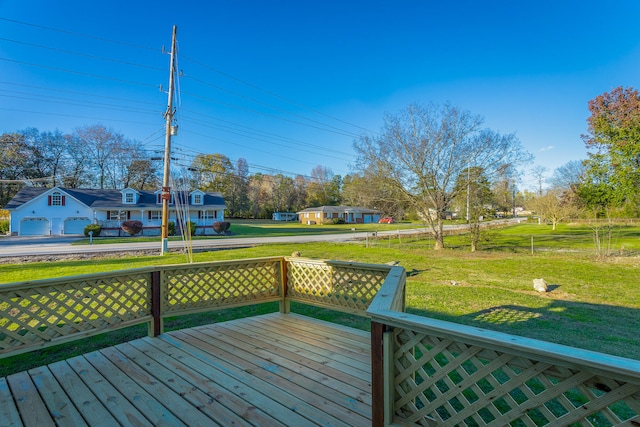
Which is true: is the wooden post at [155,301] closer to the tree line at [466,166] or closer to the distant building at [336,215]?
the tree line at [466,166]

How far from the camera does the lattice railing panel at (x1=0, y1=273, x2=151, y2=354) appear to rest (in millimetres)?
2857

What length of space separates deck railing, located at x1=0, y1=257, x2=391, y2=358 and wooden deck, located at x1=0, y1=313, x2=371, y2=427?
31 centimetres

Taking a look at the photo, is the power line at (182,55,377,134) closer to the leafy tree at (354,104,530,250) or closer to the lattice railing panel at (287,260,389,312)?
the leafy tree at (354,104,530,250)

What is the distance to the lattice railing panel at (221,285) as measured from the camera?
4.01 metres

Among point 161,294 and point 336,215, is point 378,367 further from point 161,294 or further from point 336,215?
point 336,215

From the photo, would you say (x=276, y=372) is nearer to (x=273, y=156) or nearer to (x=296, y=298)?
(x=296, y=298)

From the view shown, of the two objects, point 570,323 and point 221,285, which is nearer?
point 221,285

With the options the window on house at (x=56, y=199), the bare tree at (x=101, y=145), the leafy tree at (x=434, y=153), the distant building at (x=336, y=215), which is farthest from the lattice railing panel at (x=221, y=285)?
the distant building at (x=336, y=215)

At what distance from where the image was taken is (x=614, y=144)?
34.4 ft

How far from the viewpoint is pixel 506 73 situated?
13.5m

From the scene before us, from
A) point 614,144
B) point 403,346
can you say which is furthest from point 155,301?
point 614,144

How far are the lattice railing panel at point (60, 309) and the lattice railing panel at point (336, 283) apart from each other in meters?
2.04

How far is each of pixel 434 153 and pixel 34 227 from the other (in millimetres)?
28208

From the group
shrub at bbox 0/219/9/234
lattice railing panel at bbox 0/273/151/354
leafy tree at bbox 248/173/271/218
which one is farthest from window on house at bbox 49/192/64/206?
lattice railing panel at bbox 0/273/151/354
